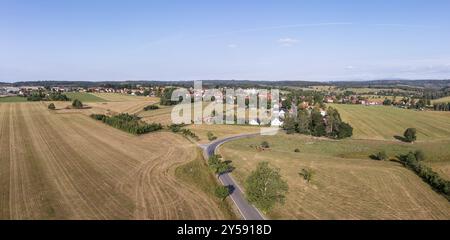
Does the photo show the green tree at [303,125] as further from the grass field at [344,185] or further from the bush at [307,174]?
the bush at [307,174]

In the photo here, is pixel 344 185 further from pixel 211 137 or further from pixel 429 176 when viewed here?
pixel 211 137

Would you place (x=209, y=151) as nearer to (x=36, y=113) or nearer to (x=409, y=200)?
(x=409, y=200)

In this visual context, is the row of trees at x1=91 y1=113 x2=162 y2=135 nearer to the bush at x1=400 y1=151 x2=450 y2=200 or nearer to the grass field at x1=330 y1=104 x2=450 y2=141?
the grass field at x1=330 y1=104 x2=450 y2=141

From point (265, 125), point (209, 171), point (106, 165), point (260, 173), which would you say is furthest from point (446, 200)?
point (265, 125)

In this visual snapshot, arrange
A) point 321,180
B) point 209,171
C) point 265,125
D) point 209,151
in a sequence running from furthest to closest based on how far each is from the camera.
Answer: point 265,125 < point 209,151 < point 209,171 < point 321,180

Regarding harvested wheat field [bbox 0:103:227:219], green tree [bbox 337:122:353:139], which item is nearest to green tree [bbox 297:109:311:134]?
green tree [bbox 337:122:353:139]

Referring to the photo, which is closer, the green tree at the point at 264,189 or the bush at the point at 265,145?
the green tree at the point at 264,189

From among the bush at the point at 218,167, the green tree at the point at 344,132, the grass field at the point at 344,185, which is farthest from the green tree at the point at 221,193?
the green tree at the point at 344,132
